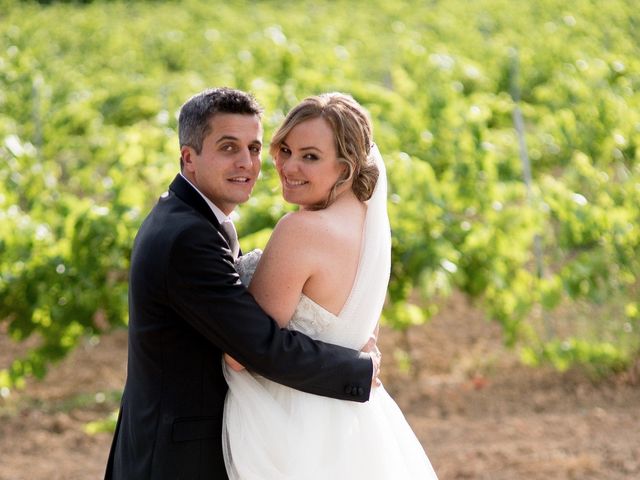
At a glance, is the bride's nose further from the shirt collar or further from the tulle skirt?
the tulle skirt

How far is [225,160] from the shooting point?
3.04m

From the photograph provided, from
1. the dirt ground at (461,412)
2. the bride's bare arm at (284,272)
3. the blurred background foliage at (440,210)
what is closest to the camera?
the bride's bare arm at (284,272)

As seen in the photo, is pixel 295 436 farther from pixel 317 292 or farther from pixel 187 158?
pixel 187 158

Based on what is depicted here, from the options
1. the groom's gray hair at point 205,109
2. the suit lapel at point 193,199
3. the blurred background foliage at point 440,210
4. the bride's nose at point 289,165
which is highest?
the groom's gray hair at point 205,109

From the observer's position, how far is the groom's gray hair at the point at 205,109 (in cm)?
300

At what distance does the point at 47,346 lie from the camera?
6.13 meters

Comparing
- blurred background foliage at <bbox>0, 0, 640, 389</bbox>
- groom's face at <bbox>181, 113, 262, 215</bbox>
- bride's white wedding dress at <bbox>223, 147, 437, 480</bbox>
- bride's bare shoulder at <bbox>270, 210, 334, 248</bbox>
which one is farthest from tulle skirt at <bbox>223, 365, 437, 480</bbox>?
blurred background foliage at <bbox>0, 0, 640, 389</bbox>

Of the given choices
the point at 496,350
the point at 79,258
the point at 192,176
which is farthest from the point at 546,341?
the point at 192,176

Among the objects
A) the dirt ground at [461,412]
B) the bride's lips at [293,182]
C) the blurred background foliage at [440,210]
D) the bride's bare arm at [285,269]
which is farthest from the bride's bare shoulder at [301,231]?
the dirt ground at [461,412]

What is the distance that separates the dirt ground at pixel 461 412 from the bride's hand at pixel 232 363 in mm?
2437

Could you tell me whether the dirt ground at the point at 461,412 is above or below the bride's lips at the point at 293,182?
below

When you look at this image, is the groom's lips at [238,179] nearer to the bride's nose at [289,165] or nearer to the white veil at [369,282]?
the bride's nose at [289,165]

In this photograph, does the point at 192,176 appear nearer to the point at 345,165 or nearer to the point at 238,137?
the point at 238,137

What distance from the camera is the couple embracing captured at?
290 centimetres
